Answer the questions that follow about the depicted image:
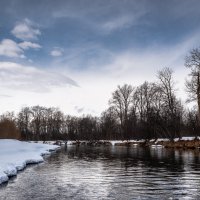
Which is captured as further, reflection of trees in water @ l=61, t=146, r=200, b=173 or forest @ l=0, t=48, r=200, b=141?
forest @ l=0, t=48, r=200, b=141

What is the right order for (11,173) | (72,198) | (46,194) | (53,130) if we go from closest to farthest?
(72,198)
(46,194)
(11,173)
(53,130)

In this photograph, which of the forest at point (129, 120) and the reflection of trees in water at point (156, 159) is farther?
the forest at point (129, 120)

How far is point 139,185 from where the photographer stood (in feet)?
47.5

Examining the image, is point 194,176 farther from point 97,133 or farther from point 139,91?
point 97,133

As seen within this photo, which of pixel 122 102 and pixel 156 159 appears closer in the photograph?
pixel 156 159

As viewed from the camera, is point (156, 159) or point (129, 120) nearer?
point (156, 159)

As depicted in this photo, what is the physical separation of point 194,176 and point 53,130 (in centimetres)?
10890

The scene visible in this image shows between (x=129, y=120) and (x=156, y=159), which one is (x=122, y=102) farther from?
(x=156, y=159)

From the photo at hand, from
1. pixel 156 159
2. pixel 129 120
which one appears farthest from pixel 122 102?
pixel 156 159

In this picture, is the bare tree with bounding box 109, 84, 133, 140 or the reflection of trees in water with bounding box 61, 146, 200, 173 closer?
the reflection of trees in water with bounding box 61, 146, 200, 173

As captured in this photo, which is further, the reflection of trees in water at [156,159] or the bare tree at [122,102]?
the bare tree at [122,102]

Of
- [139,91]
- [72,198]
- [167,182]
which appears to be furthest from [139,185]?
[139,91]

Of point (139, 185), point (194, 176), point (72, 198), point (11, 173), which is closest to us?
point (72, 198)

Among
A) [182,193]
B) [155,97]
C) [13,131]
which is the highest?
[155,97]
